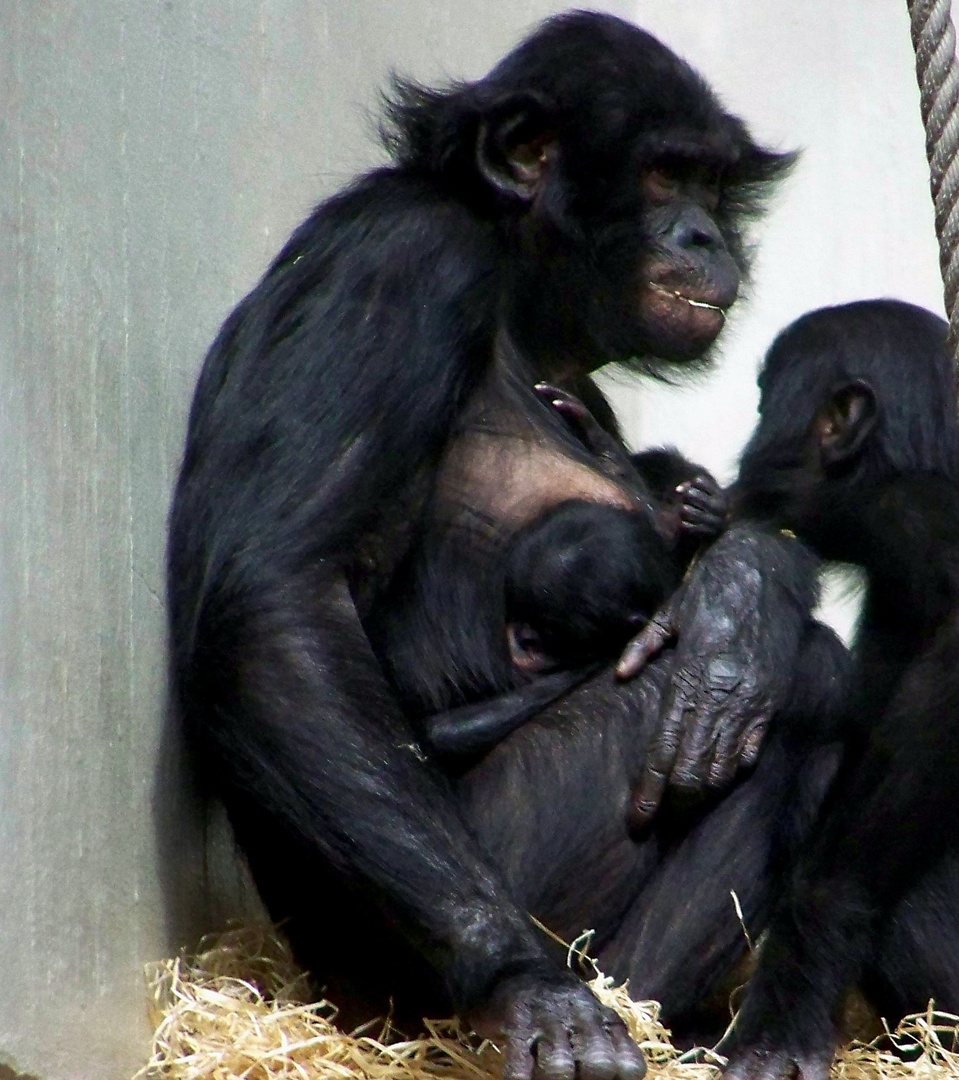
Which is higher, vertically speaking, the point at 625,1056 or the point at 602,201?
the point at 602,201

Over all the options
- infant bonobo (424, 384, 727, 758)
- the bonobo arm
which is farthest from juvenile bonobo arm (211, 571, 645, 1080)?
the bonobo arm

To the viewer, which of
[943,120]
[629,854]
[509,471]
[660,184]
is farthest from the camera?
[660,184]

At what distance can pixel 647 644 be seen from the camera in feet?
10.0

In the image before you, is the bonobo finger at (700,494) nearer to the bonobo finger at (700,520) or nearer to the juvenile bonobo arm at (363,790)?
the bonobo finger at (700,520)

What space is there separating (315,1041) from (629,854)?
0.64 m

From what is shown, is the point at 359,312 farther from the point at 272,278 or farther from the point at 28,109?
the point at 28,109

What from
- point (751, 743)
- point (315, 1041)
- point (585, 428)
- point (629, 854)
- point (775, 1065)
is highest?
point (585, 428)

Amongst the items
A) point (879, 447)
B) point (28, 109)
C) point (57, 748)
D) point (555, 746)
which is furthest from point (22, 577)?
point (879, 447)

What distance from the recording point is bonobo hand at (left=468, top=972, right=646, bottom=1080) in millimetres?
2275

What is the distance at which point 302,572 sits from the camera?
2.75m

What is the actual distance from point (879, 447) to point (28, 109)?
1.85 m

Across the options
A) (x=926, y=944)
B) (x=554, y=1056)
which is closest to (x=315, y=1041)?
(x=554, y=1056)

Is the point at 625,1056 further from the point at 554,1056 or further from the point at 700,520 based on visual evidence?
the point at 700,520

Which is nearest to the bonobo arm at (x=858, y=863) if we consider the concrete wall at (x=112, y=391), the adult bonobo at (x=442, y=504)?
the adult bonobo at (x=442, y=504)
